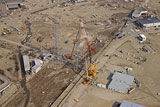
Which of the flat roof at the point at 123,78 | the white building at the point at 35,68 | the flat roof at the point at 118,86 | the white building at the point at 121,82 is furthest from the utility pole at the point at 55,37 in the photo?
the flat roof at the point at 118,86

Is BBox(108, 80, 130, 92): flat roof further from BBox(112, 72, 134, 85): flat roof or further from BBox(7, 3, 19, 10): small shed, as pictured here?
BBox(7, 3, 19, 10): small shed

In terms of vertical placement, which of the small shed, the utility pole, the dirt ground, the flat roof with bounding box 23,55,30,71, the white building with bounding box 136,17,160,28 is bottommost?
the dirt ground

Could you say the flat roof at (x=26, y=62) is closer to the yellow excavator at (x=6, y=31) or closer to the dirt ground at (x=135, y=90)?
the dirt ground at (x=135, y=90)

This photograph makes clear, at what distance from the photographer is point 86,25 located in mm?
61656

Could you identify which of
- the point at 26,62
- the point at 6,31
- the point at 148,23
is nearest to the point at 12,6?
the point at 6,31

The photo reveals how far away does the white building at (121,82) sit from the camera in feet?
114

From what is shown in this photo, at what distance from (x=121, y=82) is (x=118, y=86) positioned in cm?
121

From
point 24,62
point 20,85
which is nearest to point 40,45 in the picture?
point 24,62

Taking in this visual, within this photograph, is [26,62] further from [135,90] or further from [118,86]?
[135,90]

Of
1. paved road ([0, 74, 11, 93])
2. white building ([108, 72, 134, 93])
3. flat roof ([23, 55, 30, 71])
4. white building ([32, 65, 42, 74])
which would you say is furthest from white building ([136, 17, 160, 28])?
paved road ([0, 74, 11, 93])

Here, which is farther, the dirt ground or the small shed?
the small shed

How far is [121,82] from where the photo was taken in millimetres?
35844

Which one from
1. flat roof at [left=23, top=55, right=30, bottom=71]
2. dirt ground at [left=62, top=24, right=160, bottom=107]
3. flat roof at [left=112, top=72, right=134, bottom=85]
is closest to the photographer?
dirt ground at [left=62, top=24, right=160, bottom=107]

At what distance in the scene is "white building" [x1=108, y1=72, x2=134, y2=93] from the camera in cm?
3474
